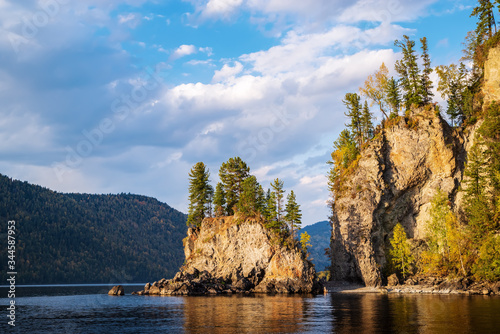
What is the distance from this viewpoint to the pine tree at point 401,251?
3615 inches

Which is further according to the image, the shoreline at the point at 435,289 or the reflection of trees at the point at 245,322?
the shoreline at the point at 435,289

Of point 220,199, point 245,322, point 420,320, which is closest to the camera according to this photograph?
point 420,320

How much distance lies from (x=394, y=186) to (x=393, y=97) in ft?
82.3

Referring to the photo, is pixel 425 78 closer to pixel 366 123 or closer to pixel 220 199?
pixel 366 123

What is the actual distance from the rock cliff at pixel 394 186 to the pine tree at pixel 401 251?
3933 millimetres

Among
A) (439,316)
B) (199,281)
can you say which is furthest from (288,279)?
(439,316)

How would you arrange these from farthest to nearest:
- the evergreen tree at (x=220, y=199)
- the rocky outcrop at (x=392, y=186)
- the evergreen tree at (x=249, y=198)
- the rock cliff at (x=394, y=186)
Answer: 1. the evergreen tree at (x=220, y=199)
2. the evergreen tree at (x=249, y=198)
3. the rocky outcrop at (x=392, y=186)
4. the rock cliff at (x=394, y=186)

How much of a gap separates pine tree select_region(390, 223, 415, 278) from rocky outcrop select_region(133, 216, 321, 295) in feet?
68.1

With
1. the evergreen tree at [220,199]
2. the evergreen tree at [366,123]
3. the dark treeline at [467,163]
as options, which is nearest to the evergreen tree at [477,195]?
the dark treeline at [467,163]

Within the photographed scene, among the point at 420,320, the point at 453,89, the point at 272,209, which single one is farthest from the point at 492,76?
the point at 420,320

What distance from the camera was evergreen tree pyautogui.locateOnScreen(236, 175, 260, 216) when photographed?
356 feet

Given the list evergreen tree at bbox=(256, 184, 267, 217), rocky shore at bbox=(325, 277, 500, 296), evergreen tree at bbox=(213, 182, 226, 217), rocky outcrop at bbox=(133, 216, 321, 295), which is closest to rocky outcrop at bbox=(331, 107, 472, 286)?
rocky shore at bbox=(325, 277, 500, 296)

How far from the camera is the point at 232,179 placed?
11794 centimetres

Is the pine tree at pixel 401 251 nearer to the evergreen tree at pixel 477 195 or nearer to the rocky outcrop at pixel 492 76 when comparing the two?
the evergreen tree at pixel 477 195
